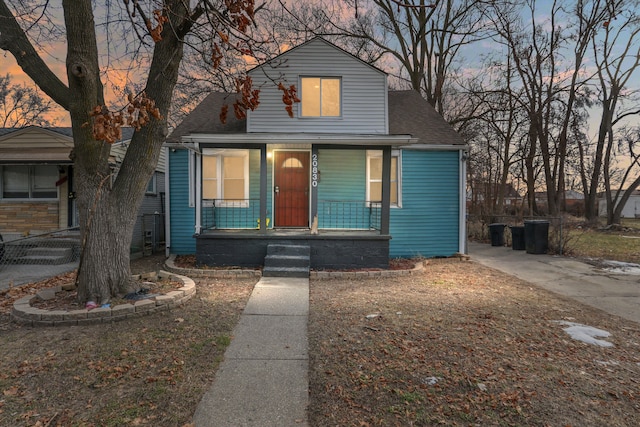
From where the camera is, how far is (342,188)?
9.95m

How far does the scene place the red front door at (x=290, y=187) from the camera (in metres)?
9.78

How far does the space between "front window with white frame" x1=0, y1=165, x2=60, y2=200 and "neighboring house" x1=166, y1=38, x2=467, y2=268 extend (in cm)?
381

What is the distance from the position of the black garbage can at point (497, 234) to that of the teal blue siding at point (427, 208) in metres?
3.90

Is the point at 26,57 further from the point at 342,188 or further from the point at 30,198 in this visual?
the point at 30,198

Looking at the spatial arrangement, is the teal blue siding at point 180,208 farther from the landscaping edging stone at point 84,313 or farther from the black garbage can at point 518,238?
the black garbage can at point 518,238

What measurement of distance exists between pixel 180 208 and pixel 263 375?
790cm

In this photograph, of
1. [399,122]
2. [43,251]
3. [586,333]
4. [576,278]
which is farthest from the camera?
[399,122]

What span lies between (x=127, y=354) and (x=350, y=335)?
2.36m

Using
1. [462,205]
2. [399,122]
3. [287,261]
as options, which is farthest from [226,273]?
[399,122]

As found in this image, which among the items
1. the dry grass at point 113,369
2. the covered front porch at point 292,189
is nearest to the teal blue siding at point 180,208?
the covered front porch at point 292,189

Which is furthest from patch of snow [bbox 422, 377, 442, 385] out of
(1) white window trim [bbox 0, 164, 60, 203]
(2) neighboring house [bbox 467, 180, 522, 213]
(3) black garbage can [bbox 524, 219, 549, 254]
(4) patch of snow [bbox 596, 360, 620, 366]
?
(2) neighboring house [bbox 467, 180, 522, 213]

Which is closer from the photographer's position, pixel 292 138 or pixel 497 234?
pixel 292 138

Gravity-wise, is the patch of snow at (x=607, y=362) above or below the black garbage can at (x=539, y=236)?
below

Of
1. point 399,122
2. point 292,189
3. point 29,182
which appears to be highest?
point 399,122
